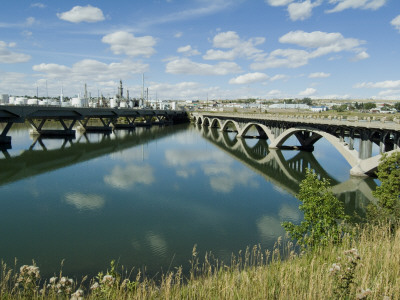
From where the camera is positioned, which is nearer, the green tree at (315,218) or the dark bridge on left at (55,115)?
the green tree at (315,218)

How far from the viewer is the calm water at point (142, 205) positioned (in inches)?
662

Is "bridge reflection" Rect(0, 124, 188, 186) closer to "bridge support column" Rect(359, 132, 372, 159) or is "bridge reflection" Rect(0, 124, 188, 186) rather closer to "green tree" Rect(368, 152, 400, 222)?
"green tree" Rect(368, 152, 400, 222)

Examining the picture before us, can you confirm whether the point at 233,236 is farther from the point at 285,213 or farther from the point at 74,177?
the point at 74,177

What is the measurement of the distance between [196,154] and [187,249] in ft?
133

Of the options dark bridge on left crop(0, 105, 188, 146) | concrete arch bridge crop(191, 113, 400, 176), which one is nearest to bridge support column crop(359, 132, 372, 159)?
concrete arch bridge crop(191, 113, 400, 176)

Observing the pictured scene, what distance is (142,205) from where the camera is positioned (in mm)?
25688

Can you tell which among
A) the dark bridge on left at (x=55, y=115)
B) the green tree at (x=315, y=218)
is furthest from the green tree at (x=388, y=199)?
the dark bridge on left at (x=55, y=115)

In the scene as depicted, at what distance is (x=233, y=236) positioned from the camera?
19203 mm

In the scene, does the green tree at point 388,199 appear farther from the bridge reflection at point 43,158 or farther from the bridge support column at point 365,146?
the bridge reflection at point 43,158

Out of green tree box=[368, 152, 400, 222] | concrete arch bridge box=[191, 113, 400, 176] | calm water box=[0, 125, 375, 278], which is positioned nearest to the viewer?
green tree box=[368, 152, 400, 222]

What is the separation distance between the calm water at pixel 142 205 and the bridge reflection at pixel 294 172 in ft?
0.49

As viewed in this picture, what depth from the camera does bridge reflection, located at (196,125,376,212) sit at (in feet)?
98.5

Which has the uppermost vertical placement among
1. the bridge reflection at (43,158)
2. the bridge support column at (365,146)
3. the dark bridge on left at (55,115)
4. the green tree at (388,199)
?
the dark bridge on left at (55,115)

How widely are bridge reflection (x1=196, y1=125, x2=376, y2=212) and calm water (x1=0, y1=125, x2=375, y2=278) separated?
0.15m
